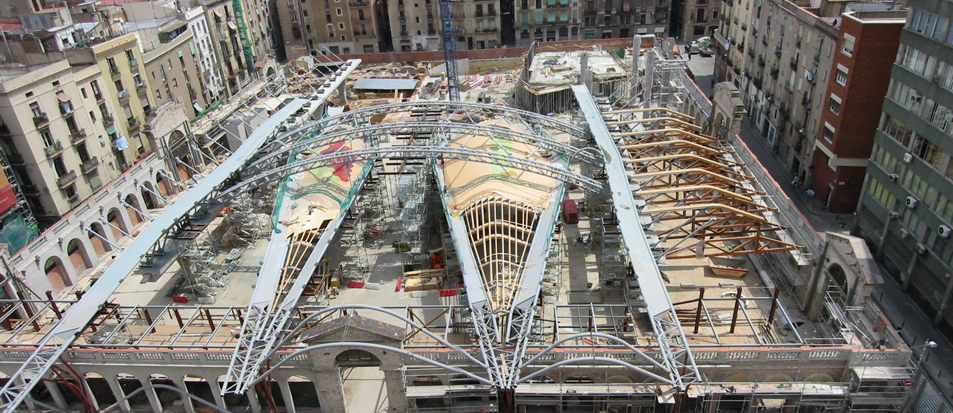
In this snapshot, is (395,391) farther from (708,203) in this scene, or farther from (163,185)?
(163,185)

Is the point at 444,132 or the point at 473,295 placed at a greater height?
the point at 444,132

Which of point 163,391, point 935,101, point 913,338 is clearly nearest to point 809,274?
point 913,338

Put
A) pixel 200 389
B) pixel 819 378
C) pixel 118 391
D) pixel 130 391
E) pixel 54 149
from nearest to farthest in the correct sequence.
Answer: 1. pixel 819 378
2. pixel 118 391
3. pixel 200 389
4. pixel 130 391
5. pixel 54 149

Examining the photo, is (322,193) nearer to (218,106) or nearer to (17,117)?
(17,117)

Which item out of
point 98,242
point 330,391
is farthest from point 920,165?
point 98,242

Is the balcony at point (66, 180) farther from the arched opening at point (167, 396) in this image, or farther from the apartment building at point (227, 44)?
the apartment building at point (227, 44)

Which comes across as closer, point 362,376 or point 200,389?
point 362,376
